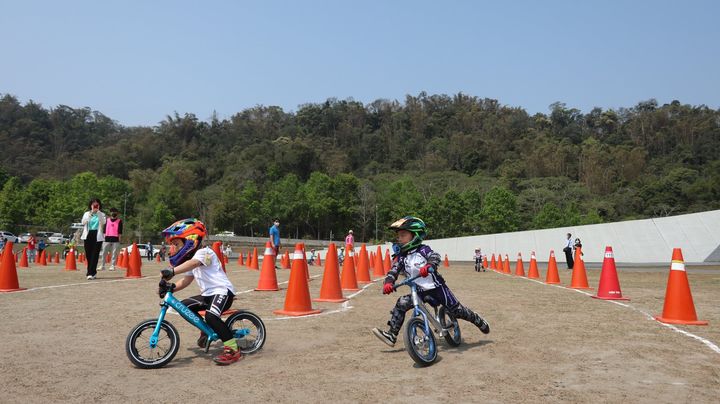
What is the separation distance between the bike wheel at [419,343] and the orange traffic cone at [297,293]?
328cm

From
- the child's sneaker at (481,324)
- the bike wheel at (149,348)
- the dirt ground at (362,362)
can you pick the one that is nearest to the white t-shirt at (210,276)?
the bike wheel at (149,348)

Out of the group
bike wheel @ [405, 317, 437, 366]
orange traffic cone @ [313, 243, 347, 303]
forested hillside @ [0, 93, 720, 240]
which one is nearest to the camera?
bike wheel @ [405, 317, 437, 366]

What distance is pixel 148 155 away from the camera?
562ft

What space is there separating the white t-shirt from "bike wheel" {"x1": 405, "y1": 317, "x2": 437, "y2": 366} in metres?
1.89

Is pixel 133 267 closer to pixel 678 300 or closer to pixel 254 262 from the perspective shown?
pixel 254 262

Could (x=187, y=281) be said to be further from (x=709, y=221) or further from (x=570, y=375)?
(x=709, y=221)

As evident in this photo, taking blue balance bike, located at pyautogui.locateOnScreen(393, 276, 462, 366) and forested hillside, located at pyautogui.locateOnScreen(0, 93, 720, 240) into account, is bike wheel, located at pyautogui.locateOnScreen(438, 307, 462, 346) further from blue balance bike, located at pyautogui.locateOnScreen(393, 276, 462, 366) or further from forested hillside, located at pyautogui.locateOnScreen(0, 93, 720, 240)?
forested hillside, located at pyautogui.locateOnScreen(0, 93, 720, 240)

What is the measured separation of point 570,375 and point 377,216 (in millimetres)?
103988

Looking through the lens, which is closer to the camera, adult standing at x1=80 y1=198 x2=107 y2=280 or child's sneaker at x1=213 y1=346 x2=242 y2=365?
child's sneaker at x1=213 y1=346 x2=242 y2=365

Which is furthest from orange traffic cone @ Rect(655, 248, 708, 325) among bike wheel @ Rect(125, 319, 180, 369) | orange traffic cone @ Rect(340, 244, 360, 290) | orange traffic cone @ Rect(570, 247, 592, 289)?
bike wheel @ Rect(125, 319, 180, 369)

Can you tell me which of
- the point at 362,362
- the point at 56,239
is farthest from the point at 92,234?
the point at 56,239

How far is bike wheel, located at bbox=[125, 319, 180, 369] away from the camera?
4.97 m

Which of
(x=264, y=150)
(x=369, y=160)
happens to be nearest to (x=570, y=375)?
(x=264, y=150)

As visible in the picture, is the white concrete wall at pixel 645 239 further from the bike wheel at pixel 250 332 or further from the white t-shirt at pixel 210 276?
the white t-shirt at pixel 210 276
